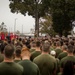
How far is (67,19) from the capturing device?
51469 mm

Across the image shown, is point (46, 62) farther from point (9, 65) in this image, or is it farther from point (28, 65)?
point (9, 65)

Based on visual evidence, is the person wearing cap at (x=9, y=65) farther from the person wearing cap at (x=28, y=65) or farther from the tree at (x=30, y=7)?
the tree at (x=30, y=7)

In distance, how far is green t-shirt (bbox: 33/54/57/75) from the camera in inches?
362

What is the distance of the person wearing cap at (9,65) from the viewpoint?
22.5 ft

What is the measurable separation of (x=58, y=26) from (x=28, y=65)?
45.3m

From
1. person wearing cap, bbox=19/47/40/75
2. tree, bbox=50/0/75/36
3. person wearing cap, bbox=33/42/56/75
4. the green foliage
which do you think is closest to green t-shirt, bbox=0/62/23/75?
person wearing cap, bbox=19/47/40/75

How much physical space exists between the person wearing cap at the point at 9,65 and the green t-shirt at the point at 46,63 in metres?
2.23

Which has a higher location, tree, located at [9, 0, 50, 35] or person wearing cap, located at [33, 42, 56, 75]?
tree, located at [9, 0, 50, 35]

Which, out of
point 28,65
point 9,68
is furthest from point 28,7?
point 9,68

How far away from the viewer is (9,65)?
693 centimetres

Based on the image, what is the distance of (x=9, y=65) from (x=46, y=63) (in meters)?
2.47

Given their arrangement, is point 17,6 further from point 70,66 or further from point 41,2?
point 70,66

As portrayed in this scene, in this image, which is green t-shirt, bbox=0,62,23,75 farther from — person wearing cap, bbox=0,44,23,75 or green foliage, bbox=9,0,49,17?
green foliage, bbox=9,0,49,17

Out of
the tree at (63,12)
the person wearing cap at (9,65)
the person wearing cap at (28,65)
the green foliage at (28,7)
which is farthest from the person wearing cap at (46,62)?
the green foliage at (28,7)
